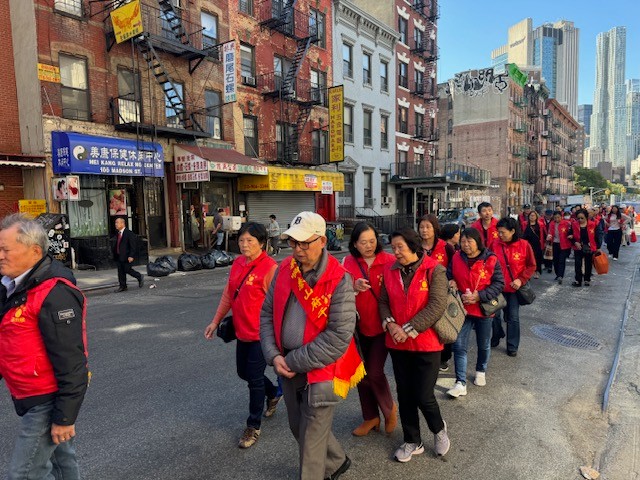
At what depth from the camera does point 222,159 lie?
17.3 metres

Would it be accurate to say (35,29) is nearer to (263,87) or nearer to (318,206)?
(263,87)

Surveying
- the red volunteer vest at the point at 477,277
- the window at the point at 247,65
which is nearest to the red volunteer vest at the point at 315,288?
the red volunteer vest at the point at 477,277

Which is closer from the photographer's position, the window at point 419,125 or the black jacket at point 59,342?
the black jacket at point 59,342

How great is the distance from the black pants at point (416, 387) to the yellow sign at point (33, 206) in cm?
1378

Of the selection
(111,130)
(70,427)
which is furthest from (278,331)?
(111,130)

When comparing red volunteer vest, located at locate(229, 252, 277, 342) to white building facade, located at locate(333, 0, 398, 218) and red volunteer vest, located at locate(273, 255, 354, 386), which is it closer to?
red volunteer vest, located at locate(273, 255, 354, 386)

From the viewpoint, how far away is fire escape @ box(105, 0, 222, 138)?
606 inches

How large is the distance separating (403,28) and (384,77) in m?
4.89

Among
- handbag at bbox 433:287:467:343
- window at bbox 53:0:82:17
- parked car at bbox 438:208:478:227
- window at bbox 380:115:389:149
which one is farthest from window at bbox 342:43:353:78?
handbag at bbox 433:287:467:343

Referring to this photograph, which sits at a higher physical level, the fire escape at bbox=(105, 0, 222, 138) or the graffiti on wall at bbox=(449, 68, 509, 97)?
the graffiti on wall at bbox=(449, 68, 509, 97)

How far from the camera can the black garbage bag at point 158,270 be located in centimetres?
1216

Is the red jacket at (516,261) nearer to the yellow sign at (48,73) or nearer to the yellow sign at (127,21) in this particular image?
the yellow sign at (127,21)

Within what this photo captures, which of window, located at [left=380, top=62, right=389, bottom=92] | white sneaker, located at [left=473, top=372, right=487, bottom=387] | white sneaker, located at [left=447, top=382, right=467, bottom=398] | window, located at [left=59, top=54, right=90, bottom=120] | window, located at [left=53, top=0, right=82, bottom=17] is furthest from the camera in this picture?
window, located at [left=380, top=62, right=389, bottom=92]

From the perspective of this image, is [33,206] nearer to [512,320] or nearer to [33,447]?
[33,447]
